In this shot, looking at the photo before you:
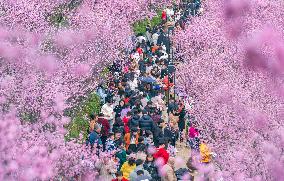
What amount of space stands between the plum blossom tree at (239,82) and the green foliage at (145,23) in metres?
7.38

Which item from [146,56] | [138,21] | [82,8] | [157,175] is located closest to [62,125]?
[157,175]

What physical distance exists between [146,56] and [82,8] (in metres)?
5.35

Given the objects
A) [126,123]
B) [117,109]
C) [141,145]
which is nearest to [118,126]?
[126,123]

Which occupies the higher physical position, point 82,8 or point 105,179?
point 82,8

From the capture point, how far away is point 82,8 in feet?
80.4

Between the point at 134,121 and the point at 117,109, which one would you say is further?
the point at 117,109

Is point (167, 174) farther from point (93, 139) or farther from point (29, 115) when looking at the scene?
point (29, 115)

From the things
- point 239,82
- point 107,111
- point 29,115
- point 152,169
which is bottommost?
point 152,169

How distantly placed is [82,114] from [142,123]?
275 cm

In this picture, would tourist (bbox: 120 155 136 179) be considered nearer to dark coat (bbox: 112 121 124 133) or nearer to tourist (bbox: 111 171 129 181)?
tourist (bbox: 111 171 129 181)

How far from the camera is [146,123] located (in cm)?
2073

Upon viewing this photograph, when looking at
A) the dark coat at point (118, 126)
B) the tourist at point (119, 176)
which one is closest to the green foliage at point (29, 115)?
the tourist at point (119, 176)

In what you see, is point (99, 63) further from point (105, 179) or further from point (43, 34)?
point (105, 179)

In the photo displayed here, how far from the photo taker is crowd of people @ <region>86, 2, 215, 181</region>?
18.0 meters
